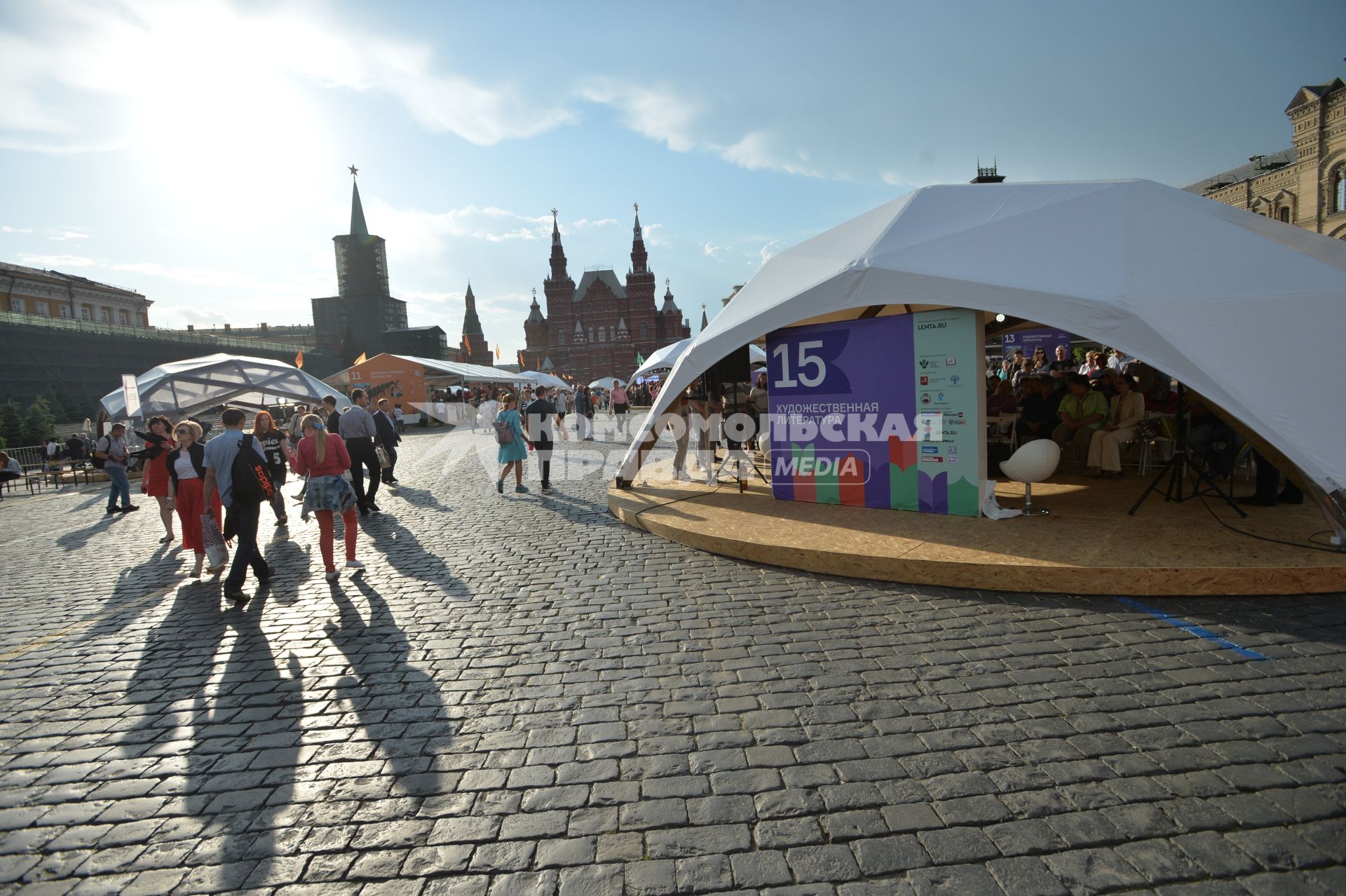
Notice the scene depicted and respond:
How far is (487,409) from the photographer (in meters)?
28.1

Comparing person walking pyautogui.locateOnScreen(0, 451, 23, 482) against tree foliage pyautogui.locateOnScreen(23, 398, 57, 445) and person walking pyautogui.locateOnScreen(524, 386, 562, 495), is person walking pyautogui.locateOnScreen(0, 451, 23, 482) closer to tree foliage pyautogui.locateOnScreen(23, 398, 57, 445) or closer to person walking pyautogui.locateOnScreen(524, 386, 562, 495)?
person walking pyautogui.locateOnScreen(524, 386, 562, 495)

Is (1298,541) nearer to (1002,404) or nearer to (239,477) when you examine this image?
(1002,404)

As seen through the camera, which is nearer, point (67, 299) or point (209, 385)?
point (209, 385)

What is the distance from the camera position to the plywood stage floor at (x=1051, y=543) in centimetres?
505

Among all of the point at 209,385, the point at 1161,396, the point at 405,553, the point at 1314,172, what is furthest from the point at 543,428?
the point at 1314,172

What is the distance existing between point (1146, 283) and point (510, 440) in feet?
29.9

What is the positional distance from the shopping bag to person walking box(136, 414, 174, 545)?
8.04 feet

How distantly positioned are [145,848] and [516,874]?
1618 mm

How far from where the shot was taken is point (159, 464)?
906 cm

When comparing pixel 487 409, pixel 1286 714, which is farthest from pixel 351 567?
pixel 487 409

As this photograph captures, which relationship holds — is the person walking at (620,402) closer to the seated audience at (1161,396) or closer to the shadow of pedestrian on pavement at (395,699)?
the seated audience at (1161,396)

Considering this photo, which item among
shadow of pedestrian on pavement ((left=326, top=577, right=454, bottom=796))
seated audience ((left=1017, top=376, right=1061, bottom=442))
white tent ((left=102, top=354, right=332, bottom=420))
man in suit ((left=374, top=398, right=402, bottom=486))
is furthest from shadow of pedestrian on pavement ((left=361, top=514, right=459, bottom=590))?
white tent ((left=102, top=354, right=332, bottom=420))

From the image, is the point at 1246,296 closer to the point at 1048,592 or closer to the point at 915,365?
the point at 915,365

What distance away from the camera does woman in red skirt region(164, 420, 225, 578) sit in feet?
23.0
